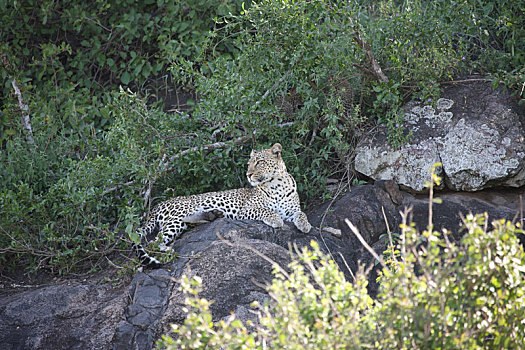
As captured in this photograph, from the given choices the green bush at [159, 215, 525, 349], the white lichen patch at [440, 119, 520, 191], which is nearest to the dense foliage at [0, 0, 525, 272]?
the white lichen patch at [440, 119, 520, 191]

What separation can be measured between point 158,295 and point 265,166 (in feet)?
7.76

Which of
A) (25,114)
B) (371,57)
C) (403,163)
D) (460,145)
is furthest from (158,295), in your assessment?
(25,114)

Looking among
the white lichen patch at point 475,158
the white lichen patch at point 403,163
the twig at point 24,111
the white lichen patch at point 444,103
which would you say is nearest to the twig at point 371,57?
the white lichen patch at point 444,103

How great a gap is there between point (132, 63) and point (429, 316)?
8.56 m

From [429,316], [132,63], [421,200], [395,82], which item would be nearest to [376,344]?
[429,316]

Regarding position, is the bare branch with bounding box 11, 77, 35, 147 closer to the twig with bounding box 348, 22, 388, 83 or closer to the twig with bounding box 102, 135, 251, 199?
the twig with bounding box 102, 135, 251, 199

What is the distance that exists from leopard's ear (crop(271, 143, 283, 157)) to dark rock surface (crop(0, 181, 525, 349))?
39.2 inches

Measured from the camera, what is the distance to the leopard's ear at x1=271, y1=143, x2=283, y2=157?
773 cm

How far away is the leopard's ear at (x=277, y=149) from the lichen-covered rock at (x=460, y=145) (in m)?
1.09

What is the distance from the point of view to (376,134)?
8250 mm

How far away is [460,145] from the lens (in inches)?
309

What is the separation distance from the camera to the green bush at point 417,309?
11.9 feet

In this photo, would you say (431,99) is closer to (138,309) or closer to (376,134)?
(376,134)

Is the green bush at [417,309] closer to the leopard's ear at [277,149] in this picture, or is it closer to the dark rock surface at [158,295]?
the dark rock surface at [158,295]
